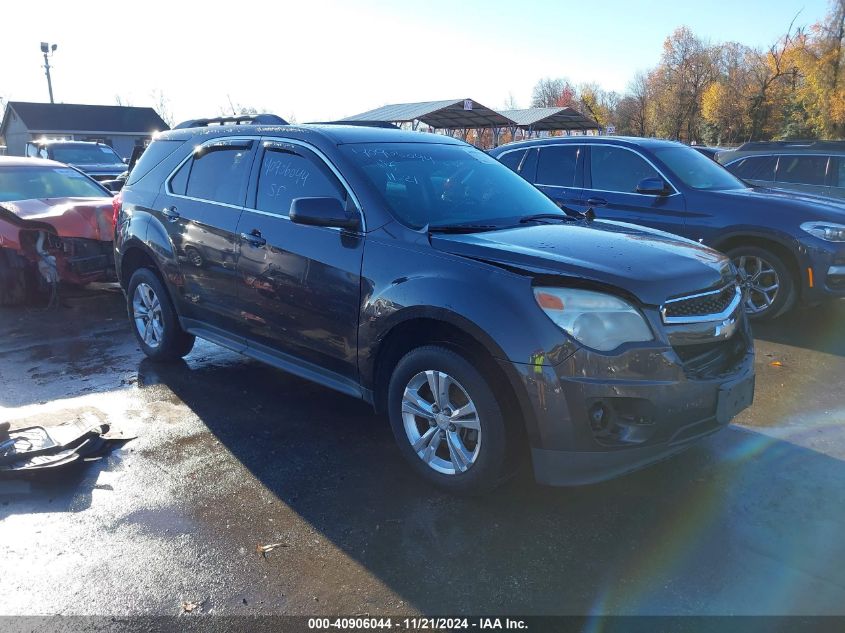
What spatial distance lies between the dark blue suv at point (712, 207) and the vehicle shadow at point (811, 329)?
224 millimetres

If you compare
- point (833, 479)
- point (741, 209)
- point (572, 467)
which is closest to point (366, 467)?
point (572, 467)

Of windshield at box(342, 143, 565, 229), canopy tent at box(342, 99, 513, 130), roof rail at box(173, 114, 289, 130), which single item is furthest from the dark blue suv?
canopy tent at box(342, 99, 513, 130)

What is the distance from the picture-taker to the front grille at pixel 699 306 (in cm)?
310

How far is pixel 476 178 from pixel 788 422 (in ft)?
8.55

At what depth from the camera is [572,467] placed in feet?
9.84

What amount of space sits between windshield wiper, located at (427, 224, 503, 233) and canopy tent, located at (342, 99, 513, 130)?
2769 cm

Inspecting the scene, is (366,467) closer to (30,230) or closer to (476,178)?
(476,178)

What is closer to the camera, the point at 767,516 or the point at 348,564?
the point at 348,564

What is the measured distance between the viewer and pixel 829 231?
6.36m

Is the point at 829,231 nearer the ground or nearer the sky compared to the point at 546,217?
nearer the ground

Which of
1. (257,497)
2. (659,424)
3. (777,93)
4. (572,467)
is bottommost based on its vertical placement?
(257,497)

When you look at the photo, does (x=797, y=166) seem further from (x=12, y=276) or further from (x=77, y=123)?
(x=77, y=123)

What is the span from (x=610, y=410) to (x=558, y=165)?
550 centimetres

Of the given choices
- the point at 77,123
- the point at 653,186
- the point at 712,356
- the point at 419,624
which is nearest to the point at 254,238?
the point at 419,624
